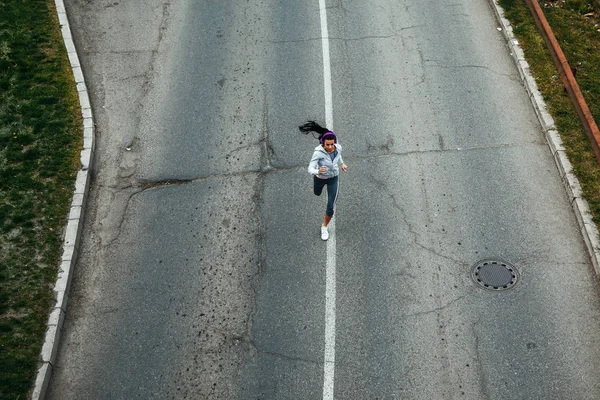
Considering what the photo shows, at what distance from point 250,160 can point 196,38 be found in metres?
4.41

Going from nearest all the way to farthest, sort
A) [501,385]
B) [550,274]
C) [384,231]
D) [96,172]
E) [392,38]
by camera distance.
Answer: [501,385]
[550,274]
[384,231]
[96,172]
[392,38]

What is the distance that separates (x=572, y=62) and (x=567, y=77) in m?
1.03

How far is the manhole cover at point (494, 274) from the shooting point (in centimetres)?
995

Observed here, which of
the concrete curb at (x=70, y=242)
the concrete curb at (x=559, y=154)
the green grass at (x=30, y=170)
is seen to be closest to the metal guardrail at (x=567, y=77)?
the concrete curb at (x=559, y=154)

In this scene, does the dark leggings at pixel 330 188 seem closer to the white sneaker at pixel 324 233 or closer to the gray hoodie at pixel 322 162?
the gray hoodie at pixel 322 162

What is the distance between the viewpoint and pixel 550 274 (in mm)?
10055

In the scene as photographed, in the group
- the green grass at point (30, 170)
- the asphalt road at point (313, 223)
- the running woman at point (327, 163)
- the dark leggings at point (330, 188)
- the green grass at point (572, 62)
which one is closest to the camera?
the asphalt road at point (313, 223)

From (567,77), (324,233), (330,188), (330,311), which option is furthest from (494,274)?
(567,77)

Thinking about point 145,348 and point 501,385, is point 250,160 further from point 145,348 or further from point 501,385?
point 501,385

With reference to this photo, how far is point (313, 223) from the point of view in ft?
36.1

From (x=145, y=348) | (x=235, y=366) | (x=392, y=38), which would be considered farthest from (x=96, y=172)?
(x=392, y=38)

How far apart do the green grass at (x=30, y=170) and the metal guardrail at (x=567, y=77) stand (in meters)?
8.98

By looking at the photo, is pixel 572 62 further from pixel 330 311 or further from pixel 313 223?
pixel 330 311

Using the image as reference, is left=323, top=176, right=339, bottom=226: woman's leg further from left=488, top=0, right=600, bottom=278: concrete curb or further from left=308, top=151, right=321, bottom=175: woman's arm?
left=488, top=0, right=600, bottom=278: concrete curb
